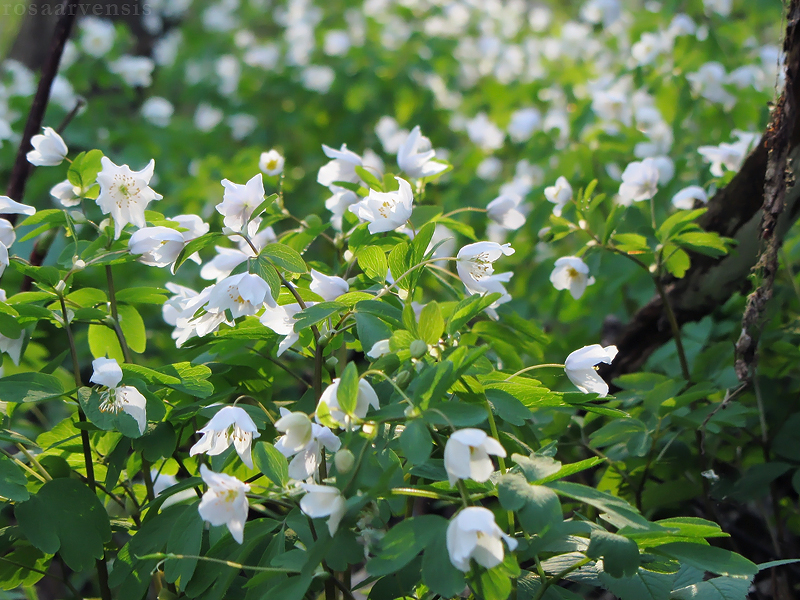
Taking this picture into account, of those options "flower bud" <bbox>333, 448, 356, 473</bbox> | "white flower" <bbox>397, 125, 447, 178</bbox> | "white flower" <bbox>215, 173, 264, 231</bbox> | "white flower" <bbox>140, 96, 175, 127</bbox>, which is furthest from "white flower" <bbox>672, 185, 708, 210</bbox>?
"white flower" <bbox>140, 96, 175, 127</bbox>

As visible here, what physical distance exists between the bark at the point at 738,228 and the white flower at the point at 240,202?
1054 mm

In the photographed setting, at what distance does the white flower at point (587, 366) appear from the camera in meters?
1.08

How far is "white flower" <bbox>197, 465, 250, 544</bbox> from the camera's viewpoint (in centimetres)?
89

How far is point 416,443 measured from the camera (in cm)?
83

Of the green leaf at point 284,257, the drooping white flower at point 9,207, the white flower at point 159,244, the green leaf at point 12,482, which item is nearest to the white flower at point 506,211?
the green leaf at point 284,257

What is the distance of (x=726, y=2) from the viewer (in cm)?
352

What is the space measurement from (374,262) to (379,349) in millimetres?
187

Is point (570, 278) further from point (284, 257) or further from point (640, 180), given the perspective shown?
point (284, 257)

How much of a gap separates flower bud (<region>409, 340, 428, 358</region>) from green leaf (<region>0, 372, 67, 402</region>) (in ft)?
1.93

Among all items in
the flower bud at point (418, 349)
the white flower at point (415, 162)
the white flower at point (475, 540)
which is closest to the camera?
the white flower at point (475, 540)

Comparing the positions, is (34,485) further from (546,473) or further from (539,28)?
(539,28)

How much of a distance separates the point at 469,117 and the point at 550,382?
12.9ft

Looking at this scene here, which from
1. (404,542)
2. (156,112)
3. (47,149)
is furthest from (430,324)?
(156,112)

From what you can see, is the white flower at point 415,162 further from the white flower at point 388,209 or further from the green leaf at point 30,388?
the green leaf at point 30,388
